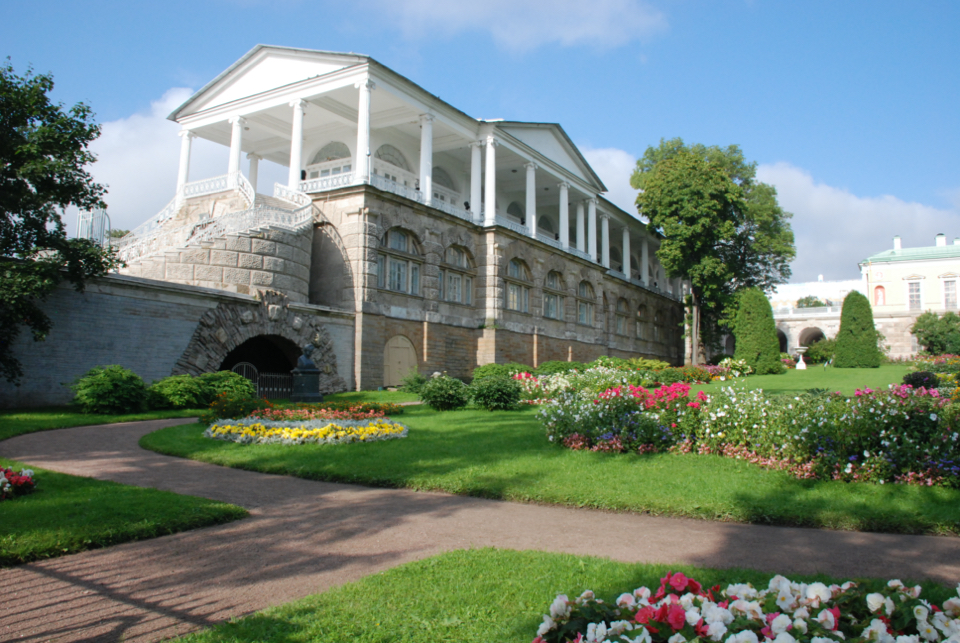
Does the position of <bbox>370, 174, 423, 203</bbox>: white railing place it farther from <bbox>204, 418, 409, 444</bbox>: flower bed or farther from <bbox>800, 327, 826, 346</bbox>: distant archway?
<bbox>800, 327, 826, 346</bbox>: distant archway

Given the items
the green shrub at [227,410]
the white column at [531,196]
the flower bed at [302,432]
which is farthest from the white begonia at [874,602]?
the white column at [531,196]

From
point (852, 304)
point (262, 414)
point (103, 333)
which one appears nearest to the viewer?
point (262, 414)

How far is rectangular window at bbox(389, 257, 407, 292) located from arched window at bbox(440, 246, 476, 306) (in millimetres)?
2468

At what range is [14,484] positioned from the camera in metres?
7.11

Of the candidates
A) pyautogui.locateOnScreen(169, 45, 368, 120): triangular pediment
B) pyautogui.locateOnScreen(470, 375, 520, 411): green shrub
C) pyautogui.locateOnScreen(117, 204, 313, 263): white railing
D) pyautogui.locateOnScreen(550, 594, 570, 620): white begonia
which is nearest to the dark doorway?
pyautogui.locateOnScreen(117, 204, 313, 263): white railing

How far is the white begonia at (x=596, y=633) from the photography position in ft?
9.81

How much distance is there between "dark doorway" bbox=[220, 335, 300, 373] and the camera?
21.7 metres

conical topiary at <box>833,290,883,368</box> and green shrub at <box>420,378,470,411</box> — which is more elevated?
conical topiary at <box>833,290,883,368</box>

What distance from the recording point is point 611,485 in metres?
8.25

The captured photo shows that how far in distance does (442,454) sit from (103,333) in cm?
1094

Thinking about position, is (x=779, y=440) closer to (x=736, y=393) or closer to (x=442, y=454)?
(x=736, y=393)

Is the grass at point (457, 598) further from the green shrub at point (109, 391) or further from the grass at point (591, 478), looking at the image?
the green shrub at point (109, 391)

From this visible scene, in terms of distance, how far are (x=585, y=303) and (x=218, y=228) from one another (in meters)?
25.0

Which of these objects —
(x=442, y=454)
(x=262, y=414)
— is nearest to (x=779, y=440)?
(x=442, y=454)
